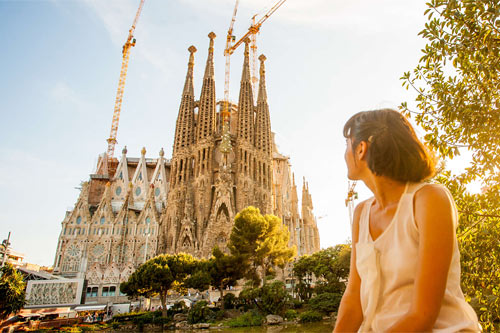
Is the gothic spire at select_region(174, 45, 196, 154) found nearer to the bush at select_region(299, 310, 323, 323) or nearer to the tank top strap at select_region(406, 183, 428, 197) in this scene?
the bush at select_region(299, 310, 323, 323)

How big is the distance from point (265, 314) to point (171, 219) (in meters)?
20.8

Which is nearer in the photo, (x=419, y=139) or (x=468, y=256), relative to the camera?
(x=419, y=139)

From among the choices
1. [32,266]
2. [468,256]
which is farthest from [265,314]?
[32,266]

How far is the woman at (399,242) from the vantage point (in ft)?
3.54

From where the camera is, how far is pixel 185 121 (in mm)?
41031

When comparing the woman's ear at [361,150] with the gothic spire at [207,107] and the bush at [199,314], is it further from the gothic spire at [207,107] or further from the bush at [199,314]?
the gothic spire at [207,107]

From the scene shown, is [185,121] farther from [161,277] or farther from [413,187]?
[413,187]

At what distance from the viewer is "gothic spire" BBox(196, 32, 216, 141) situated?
130ft

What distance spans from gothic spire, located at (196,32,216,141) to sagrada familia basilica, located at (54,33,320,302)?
123mm

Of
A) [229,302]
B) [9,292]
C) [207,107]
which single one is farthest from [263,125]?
[9,292]

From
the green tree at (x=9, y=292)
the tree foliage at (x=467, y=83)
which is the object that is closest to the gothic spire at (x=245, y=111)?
the green tree at (x=9, y=292)

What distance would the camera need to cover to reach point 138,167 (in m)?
48.9

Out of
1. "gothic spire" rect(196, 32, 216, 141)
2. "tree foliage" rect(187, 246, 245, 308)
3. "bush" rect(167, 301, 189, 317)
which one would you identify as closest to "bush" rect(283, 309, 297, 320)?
"tree foliage" rect(187, 246, 245, 308)

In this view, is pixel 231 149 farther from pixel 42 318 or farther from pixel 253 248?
pixel 42 318
